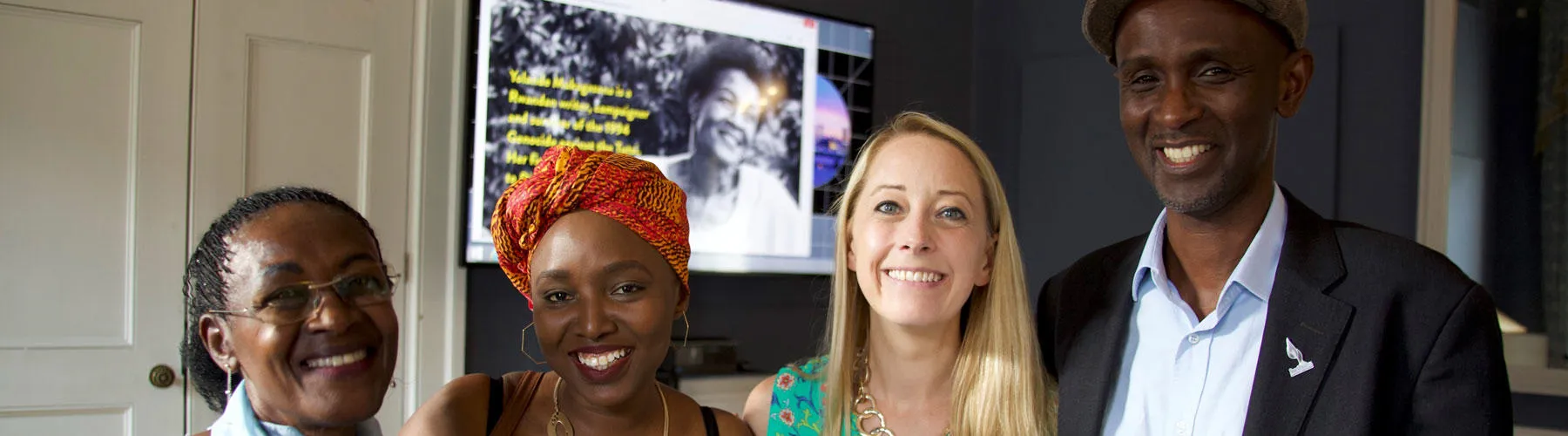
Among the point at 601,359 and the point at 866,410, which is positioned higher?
the point at 601,359

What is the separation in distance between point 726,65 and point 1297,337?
259cm

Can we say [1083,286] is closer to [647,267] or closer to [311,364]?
[647,267]

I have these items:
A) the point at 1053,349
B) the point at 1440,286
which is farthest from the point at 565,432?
the point at 1440,286

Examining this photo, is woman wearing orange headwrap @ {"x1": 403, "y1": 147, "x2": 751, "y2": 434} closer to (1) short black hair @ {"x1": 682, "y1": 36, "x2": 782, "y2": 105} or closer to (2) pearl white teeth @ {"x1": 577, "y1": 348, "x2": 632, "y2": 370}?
(2) pearl white teeth @ {"x1": 577, "y1": 348, "x2": 632, "y2": 370}

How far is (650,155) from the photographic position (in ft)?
12.1

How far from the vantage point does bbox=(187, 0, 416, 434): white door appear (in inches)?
121

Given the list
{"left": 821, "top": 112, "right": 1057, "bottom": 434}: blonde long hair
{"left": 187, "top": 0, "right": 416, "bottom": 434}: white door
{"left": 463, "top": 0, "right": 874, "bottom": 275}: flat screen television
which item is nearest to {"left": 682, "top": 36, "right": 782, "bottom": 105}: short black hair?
{"left": 463, "top": 0, "right": 874, "bottom": 275}: flat screen television

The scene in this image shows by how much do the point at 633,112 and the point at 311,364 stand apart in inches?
94.6

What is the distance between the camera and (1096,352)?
1719mm

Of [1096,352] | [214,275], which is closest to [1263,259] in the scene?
[1096,352]

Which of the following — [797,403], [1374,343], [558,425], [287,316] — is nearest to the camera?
[287,316]

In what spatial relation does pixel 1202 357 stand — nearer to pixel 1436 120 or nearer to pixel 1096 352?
pixel 1096 352

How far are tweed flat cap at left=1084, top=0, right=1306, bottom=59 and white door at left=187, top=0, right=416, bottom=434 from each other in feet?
7.47

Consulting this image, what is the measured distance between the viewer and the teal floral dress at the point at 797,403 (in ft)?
6.45
